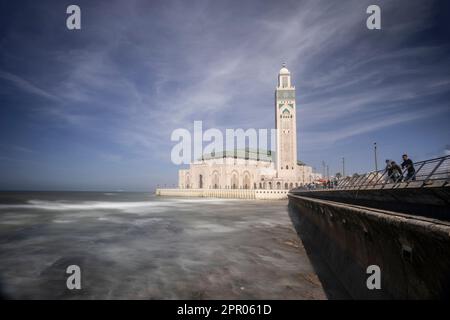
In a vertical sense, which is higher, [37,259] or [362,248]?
[362,248]

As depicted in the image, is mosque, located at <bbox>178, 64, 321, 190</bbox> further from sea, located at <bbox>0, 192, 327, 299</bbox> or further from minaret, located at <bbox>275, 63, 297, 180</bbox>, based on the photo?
sea, located at <bbox>0, 192, 327, 299</bbox>

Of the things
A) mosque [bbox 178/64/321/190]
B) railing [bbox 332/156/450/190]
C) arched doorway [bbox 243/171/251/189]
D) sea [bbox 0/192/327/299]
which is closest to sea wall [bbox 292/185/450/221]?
railing [bbox 332/156/450/190]

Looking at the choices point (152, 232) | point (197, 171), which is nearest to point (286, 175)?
point (197, 171)

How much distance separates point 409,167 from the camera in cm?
1279

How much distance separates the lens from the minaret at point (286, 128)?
107 m

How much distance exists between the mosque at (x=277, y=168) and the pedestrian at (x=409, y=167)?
90.8m

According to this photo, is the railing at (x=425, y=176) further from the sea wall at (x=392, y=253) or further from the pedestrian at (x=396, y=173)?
the sea wall at (x=392, y=253)

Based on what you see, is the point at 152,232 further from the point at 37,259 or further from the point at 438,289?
the point at 438,289

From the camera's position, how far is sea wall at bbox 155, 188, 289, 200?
90.3 m

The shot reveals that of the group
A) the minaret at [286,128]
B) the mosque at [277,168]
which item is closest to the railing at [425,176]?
the mosque at [277,168]

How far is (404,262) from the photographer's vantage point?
19.9ft

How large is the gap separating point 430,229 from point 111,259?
46.7ft
